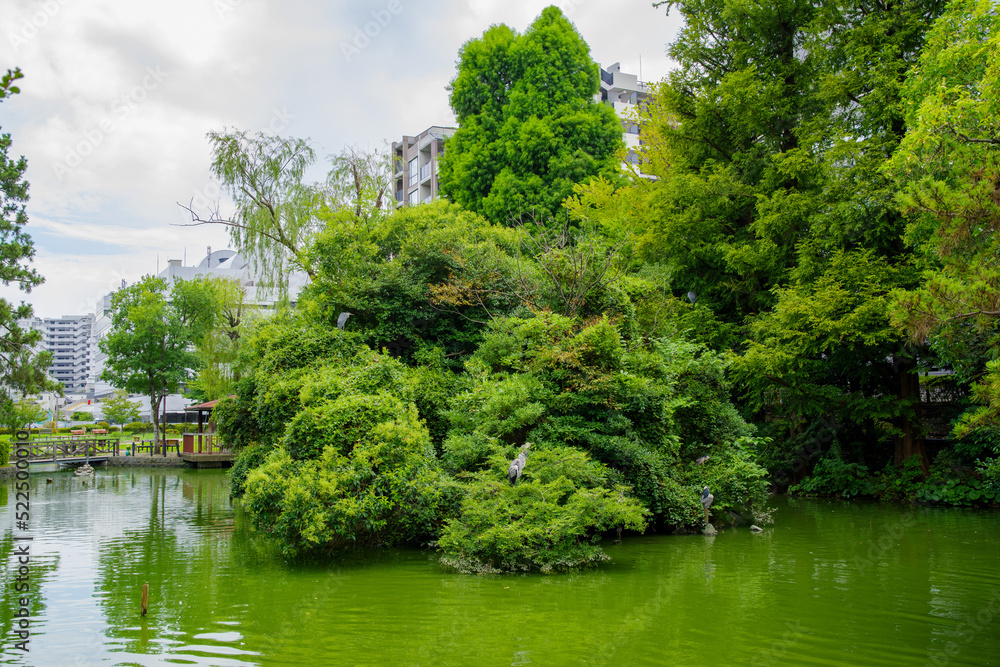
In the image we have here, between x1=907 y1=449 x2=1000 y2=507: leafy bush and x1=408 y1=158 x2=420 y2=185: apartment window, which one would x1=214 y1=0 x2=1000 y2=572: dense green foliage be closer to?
x1=907 y1=449 x2=1000 y2=507: leafy bush

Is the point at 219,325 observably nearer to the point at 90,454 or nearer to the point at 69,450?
the point at 90,454

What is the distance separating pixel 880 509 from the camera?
16047 millimetres

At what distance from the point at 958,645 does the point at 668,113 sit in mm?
17504

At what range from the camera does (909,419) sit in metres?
17.1

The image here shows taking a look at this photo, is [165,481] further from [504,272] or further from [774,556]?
[774,556]

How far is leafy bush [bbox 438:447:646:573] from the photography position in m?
10.0

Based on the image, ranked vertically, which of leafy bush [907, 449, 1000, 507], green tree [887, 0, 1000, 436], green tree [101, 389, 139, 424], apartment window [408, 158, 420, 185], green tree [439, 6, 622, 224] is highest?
apartment window [408, 158, 420, 185]

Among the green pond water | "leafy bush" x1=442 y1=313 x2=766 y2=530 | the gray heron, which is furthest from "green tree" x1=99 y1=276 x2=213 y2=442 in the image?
the gray heron

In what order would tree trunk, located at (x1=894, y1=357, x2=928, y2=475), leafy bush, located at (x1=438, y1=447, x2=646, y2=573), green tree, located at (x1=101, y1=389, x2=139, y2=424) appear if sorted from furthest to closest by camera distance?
green tree, located at (x1=101, y1=389, x2=139, y2=424) < tree trunk, located at (x1=894, y1=357, x2=928, y2=475) < leafy bush, located at (x1=438, y1=447, x2=646, y2=573)

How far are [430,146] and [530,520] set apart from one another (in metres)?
41.3

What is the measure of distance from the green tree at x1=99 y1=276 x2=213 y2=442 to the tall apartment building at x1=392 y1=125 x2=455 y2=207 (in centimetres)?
1553

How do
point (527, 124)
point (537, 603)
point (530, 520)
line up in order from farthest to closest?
point (527, 124)
point (530, 520)
point (537, 603)

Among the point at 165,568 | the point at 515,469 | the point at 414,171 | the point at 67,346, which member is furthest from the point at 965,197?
the point at 67,346

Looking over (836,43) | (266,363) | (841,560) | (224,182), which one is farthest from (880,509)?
(224,182)
